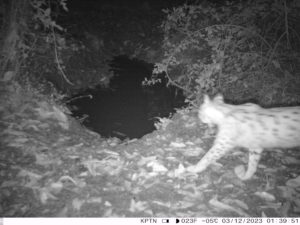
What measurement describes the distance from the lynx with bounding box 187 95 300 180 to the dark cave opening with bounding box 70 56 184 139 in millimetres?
1777

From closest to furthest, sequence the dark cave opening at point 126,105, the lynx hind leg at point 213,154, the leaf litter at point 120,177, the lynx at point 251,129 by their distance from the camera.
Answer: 1. the leaf litter at point 120,177
2. the lynx at point 251,129
3. the lynx hind leg at point 213,154
4. the dark cave opening at point 126,105

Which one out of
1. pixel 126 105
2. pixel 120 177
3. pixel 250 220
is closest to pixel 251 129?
pixel 250 220

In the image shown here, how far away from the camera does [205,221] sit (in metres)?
3.50

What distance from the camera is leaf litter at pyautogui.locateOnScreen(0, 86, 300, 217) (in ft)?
12.1

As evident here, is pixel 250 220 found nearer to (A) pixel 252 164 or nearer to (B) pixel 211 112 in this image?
(A) pixel 252 164

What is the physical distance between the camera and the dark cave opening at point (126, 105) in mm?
5895

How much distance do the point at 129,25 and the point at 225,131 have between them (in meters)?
7.98

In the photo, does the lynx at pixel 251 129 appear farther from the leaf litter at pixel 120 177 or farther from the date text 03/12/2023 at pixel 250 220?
the date text 03/12/2023 at pixel 250 220

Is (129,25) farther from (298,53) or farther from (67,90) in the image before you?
(298,53)

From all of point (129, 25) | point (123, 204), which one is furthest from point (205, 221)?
point (129, 25)

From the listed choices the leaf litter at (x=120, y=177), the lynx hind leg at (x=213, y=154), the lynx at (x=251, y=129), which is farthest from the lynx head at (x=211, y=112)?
the leaf litter at (x=120, y=177)

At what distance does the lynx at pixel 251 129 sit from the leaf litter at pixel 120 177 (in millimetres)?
249

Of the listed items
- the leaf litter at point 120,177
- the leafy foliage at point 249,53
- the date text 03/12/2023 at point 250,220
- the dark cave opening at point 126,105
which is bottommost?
the date text 03/12/2023 at point 250,220

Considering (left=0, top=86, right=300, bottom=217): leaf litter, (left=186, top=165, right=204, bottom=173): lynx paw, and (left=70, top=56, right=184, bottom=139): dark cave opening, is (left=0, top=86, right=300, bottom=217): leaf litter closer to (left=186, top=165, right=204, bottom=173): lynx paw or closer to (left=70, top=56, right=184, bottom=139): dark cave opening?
(left=186, top=165, right=204, bottom=173): lynx paw
